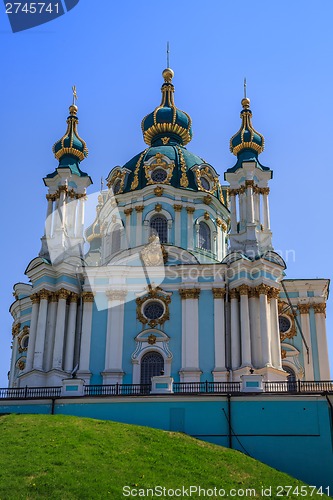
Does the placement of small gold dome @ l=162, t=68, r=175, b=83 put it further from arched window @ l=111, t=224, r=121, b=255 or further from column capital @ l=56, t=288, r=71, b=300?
column capital @ l=56, t=288, r=71, b=300

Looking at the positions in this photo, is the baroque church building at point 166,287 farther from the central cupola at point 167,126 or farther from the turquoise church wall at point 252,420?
the turquoise church wall at point 252,420

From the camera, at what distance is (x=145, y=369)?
3206 centimetres

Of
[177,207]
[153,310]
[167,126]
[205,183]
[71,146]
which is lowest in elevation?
[153,310]

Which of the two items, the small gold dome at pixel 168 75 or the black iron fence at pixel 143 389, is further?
the small gold dome at pixel 168 75

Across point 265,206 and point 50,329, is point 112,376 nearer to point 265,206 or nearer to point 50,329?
point 50,329

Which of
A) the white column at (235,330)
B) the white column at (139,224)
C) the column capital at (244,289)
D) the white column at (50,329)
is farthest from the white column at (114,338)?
the column capital at (244,289)

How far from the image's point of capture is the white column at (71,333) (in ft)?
105

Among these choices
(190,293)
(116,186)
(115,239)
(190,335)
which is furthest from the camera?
(116,186)

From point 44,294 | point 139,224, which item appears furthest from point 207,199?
point 44,294

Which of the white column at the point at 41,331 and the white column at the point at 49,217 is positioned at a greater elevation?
the white column at the point at 49,217

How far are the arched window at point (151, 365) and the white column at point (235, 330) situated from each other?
2.88 metres

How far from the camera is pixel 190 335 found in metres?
32.0

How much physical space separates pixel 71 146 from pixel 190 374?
1280 centimetres

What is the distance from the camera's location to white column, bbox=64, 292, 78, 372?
32.0 m
